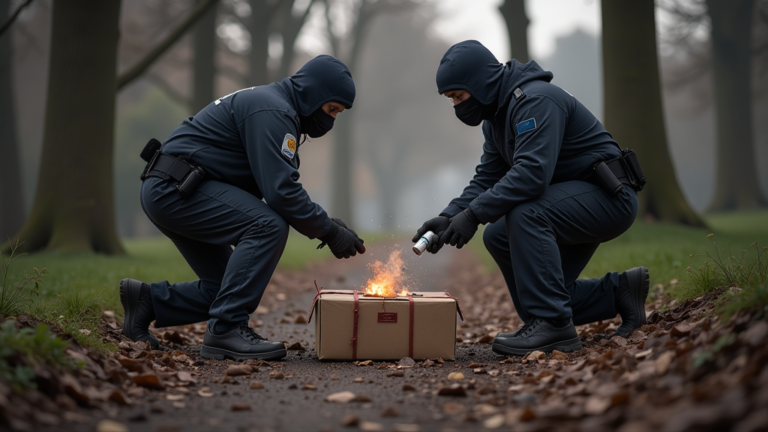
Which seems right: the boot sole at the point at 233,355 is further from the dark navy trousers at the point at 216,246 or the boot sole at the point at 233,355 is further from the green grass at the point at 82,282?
the green grass at the point at 82,282

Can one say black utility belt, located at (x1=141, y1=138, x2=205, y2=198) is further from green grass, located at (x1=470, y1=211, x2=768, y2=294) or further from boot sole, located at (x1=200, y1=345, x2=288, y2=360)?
green grass, located at (x1=470, y1=211, x2=768, y2=294)

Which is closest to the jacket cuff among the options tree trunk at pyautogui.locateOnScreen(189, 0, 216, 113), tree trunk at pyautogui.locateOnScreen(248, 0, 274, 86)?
tree trunk at pyautogui.locateOnScreen(189, 0, 216, 113)

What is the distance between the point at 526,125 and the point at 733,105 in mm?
19913

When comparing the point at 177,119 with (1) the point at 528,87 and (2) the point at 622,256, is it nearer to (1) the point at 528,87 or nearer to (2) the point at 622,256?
(2) the point at 622,256

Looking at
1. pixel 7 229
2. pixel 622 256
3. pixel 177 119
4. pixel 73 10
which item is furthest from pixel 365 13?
pixel 622 256

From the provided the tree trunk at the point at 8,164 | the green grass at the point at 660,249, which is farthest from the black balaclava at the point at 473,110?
the tree trunk at the point at 8,164

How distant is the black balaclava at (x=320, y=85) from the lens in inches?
180

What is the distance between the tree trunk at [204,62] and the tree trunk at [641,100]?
857 cm

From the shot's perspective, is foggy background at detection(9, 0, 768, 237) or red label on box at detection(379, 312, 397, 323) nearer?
red label on box at detection(379, 312, 397, 323)

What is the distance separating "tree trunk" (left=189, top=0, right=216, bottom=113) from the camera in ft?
48.4

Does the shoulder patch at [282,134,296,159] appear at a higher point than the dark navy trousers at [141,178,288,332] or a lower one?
higher

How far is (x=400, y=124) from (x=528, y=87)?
127 ft

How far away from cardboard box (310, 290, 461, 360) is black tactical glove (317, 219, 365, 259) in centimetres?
38

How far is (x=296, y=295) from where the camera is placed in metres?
8.78
